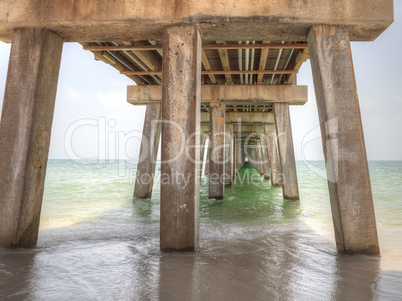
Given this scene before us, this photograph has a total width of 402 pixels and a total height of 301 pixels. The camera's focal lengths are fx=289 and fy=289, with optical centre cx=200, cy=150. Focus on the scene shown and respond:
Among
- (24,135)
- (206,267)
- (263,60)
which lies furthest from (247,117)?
(206,267)

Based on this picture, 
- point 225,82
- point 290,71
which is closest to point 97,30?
point 290,71

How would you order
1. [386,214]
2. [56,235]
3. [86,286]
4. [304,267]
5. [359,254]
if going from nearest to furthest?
[86,286] < [304,267] < [359,254] < [56,235] < [386,214]

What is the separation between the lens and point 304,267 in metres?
3.62

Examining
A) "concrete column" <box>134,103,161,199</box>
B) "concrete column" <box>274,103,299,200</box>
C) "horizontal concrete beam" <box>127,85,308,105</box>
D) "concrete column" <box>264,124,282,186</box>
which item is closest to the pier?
"concrete column" <box>134,103,161,199</box>

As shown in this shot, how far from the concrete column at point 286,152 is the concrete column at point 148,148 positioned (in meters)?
4.44

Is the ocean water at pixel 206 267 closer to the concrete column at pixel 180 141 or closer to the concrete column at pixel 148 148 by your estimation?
the concrete column at pixel 180 141

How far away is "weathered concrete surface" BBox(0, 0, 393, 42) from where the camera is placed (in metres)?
4.25

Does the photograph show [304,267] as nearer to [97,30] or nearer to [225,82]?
[97,30]

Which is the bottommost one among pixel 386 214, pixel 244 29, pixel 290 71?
pixel 386 214

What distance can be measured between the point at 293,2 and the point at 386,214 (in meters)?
7.02

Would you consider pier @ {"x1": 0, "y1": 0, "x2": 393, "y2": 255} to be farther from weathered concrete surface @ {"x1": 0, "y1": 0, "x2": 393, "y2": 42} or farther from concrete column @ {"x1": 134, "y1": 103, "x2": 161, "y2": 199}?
concrete column @ {"x1": 134, "y1": 103, "x2": 161, "y2": 199}

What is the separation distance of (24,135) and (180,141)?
232cm

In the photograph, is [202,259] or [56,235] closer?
[202,259]

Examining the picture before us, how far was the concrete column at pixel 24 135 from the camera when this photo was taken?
Answer: 4156 millimetres
